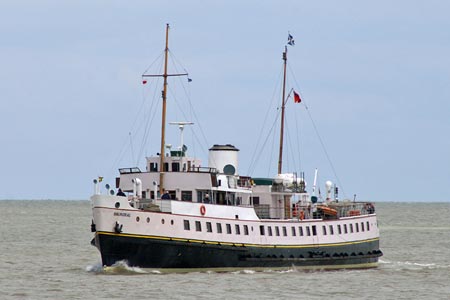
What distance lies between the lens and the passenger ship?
59156mm

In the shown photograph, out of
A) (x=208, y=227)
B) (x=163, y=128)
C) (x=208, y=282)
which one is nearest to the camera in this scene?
(x=208, y=282)

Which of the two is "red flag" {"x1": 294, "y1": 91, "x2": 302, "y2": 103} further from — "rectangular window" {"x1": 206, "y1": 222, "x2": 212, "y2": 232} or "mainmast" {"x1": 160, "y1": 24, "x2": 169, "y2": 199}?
"rectangular window" {"x1": 206, "y1": 222, "x2": 212, "y2": 232}

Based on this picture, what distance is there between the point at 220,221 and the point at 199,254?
2285 millimetres

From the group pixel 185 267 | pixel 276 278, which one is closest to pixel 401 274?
pixel 276 278

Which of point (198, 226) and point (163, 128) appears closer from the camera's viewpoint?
point (198, 226)

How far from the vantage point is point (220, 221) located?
62.1 m

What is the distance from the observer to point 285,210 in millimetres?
70688

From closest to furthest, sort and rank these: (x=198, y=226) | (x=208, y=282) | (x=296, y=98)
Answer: (x=208, y=282) < (x=198, y=226) < (x=296, y=98)

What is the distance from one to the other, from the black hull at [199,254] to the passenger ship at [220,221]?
0.05 m

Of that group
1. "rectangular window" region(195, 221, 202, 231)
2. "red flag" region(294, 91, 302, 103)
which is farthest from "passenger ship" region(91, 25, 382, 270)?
"red flag" region(294, 91, 302, 103)

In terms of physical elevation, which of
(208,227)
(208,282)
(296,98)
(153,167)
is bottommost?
(208,282)

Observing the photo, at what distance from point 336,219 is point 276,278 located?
10.8 metres

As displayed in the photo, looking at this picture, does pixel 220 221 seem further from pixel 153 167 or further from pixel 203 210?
pixel 153 167

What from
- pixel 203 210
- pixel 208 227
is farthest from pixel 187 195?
pixel 208 227
